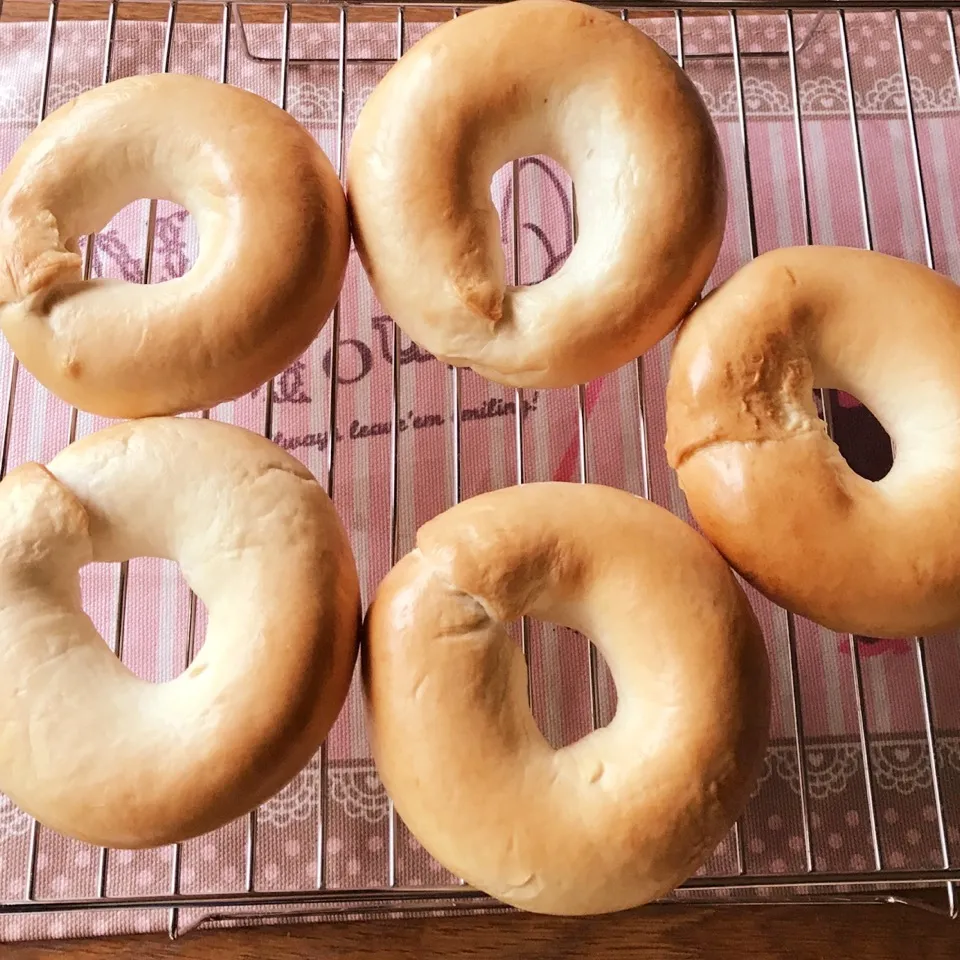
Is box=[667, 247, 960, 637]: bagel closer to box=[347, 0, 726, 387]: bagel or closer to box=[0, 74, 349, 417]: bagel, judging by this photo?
box=[347, 0, 726, 387]: bagel

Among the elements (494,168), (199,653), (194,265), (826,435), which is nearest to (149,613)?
(199,653)

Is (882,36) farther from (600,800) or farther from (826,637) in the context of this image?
(600,800)

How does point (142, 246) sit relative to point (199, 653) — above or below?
above

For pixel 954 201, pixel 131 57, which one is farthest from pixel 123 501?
pixel 954 201

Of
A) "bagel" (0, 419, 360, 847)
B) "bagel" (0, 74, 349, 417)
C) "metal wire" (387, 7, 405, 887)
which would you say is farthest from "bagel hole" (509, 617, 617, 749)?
"bagel" (0, 74, 349, 417)

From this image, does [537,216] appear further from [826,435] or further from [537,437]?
[826,435]

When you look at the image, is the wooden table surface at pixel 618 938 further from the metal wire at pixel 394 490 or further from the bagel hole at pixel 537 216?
the bagel hole at pixel 537 216
